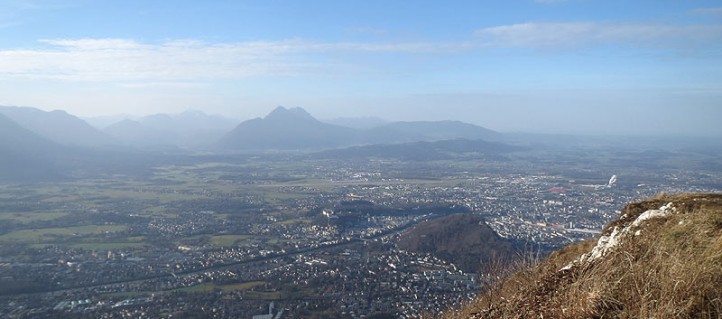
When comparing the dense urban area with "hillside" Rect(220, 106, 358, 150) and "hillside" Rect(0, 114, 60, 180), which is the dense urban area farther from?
"hillside" Rect(220, 106, 358, 150)

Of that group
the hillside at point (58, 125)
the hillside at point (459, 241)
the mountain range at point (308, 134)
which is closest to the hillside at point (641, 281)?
the hillside at point (459, 241)

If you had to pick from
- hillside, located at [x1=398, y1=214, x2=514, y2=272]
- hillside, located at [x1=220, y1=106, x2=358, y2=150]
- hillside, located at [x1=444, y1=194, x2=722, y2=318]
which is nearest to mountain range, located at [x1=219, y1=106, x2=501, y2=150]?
hillside, located at [x1=220, y1=106, x2=358, y2=150]

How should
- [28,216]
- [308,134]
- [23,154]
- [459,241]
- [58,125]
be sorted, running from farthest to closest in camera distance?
1. [308,134]
2. [58,125]
3. [23,154]
4. [28,216]
5. [459,241]

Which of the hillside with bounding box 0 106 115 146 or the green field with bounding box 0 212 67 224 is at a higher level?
Result: the hillside with bounding box 0 106 115 146

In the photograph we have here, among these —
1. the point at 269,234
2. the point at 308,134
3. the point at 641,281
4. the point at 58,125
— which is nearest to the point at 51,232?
the point at 269,234

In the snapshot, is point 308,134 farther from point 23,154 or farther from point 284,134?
point 23,154

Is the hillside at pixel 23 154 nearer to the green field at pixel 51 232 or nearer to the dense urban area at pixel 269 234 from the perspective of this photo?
the dense urban area at pixel 269 234
